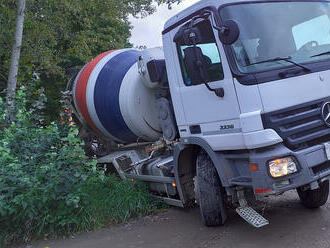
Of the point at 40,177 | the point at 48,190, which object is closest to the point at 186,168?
the point at 48,190

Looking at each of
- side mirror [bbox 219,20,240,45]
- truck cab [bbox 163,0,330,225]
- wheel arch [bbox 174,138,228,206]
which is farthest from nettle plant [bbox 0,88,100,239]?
side mirror [bbox 219,20,240,45]

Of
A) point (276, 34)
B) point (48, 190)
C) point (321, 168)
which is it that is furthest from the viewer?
point (48, 190)

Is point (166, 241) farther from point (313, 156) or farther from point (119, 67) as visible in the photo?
point (119, 67)

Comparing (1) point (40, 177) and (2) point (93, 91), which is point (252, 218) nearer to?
(1) point (40, 177)

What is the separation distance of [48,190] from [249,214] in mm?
2616

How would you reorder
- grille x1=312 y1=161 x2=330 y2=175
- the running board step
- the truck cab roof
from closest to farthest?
grille x1=312 y1=161 x2=330 y2=175 → the running board step → the truck cab roof

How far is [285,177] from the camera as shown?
400 cm

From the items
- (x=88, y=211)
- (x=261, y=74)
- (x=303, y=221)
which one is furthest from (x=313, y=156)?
(x=88, y=211)

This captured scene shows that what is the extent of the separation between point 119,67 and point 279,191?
3988 millimetres

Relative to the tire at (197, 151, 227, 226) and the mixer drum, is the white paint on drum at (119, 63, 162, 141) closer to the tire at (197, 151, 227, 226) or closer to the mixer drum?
the mixer drum

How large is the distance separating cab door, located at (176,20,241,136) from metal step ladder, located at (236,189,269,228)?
2.59 ft

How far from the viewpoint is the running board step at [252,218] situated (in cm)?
427

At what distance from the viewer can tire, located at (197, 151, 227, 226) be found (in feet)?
15.9

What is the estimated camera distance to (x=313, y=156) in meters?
4.09
